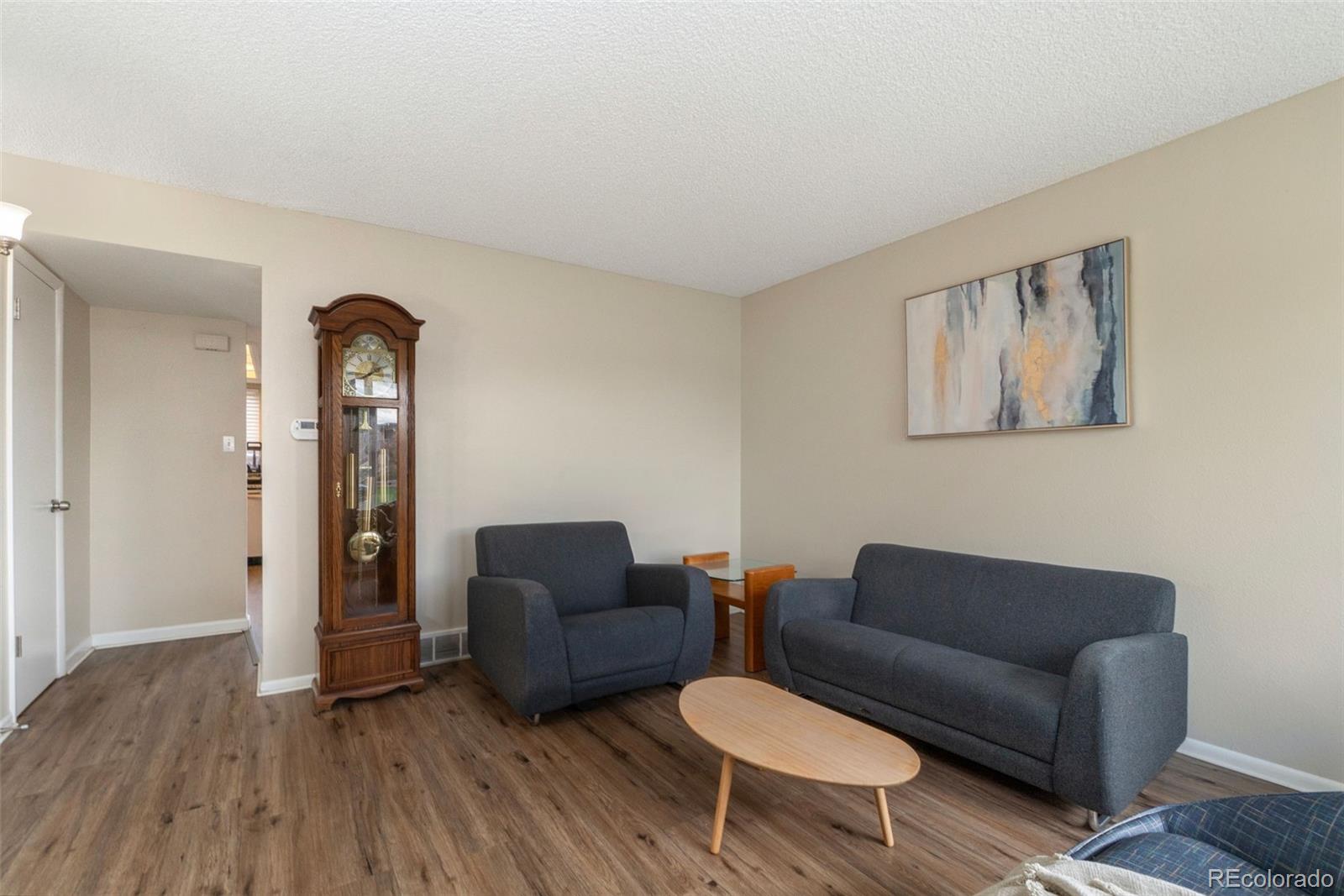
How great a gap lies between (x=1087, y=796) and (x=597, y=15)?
2.92 m

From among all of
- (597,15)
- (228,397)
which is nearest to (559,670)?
(597,15)

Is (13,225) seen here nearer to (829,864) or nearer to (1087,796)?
(829,864)

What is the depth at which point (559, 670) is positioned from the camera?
9.19ft

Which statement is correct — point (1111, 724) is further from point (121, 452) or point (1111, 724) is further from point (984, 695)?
point (121, 452)

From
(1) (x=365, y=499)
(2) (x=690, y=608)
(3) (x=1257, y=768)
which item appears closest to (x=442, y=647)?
(1) (x=365, y=499)

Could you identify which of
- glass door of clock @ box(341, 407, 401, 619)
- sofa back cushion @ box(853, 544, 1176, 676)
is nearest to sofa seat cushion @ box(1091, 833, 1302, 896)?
sofa back cushion @ box(853, 544, 1176, 676)

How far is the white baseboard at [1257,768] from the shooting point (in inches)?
88.4

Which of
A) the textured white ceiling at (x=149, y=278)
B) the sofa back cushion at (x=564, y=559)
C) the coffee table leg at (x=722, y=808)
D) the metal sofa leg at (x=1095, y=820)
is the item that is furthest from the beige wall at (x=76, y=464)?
the metal sofa leg at (x=1095, y=820)

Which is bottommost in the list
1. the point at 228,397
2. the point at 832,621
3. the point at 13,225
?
the point at 832,621

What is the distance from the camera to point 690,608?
10.6ft

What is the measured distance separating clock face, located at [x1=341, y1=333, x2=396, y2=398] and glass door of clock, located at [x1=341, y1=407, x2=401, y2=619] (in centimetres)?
10

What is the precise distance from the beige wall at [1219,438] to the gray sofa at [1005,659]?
1.07 ft

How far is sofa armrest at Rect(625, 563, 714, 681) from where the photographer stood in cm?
320

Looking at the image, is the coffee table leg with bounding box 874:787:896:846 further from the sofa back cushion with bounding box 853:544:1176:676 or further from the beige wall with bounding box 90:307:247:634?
the beige wall with bounding box 90:307:247:634
